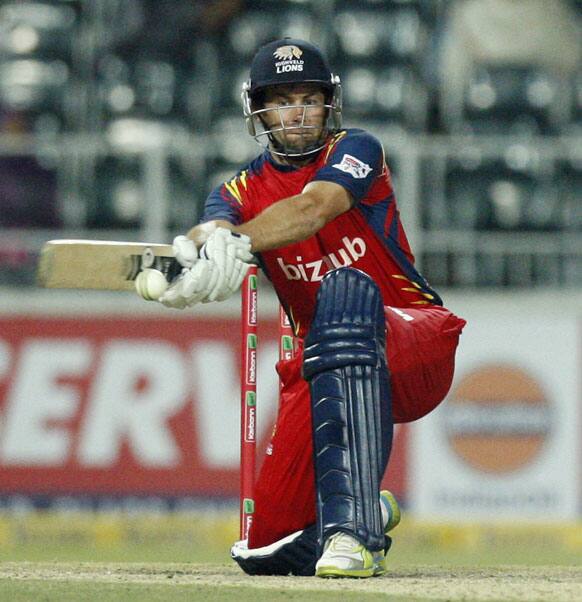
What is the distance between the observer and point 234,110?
31.7 ft

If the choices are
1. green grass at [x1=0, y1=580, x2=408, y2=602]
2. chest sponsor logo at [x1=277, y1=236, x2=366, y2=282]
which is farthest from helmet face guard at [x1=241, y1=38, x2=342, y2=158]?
green grass at [x1=0, y1=580, x2=408, y2=602]

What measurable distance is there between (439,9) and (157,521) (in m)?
4.09

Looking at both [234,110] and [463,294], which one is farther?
[234,110]

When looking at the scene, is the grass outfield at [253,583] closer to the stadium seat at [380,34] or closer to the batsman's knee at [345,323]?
the batsman's knee at [345,323]

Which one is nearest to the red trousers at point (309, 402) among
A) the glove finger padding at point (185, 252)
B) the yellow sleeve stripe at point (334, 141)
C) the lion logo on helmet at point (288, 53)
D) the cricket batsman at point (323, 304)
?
the cricket batsman at point (323, 304)

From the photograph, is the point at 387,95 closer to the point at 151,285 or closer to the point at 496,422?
the point at 496,422

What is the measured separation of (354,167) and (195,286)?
0.61 meters

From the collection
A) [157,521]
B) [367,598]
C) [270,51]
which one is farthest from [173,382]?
[367,598]

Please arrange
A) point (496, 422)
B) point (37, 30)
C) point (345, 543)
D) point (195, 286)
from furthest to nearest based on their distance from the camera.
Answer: point (37, 30) → point (496, 422) → point (345, 543) → point (195, 286)

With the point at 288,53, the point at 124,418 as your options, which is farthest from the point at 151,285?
the point at 124,418

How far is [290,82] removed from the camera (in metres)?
4.05

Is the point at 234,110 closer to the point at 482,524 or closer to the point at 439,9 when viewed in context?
the point at 439,9

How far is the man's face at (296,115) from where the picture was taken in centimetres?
405

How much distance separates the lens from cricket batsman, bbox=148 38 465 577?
3.61 m
